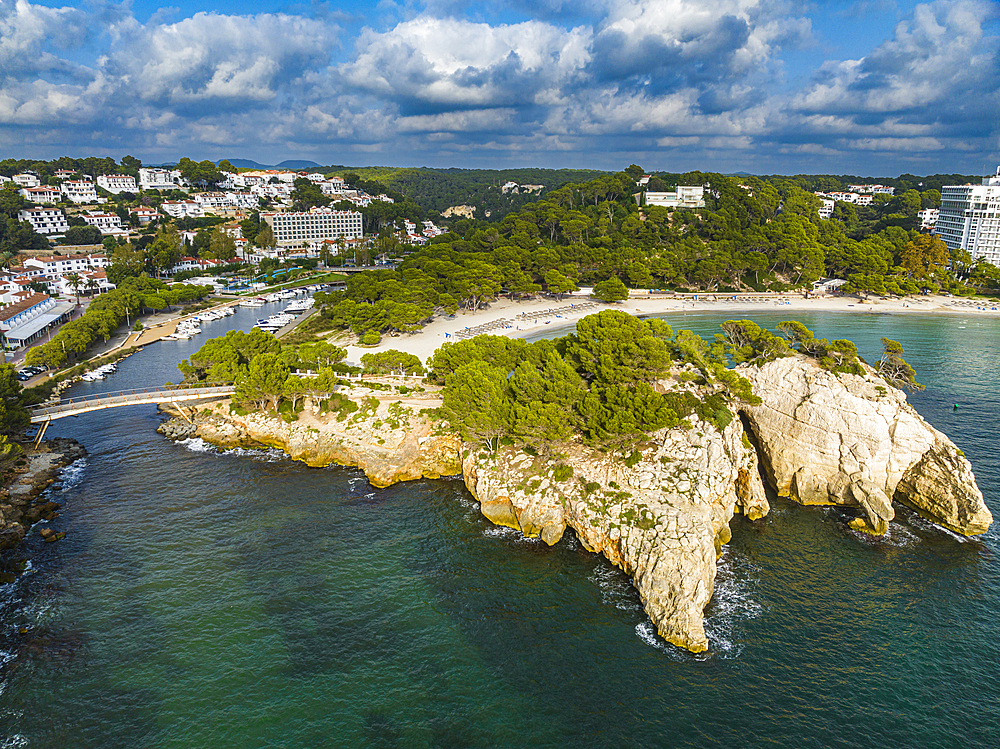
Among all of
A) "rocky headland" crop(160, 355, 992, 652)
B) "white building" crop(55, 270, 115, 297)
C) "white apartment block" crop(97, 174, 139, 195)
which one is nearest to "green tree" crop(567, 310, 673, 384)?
"rocky headland" crop(160, 355, 992, 652)

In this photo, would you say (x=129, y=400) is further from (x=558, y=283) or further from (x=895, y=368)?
(x=895, y=368)

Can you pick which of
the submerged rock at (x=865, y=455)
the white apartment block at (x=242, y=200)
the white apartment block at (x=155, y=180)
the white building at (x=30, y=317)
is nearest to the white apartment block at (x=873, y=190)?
the submerged rock at (x=865, y=455)

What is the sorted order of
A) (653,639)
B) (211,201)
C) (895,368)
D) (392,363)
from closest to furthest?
1. (653,639)
2. (895,368)
3. (392,363)
4. (211,201)

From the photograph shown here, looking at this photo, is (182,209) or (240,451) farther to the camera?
(182,209)

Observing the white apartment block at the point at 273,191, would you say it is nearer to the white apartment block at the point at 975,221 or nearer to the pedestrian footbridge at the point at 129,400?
the pedestrian footbridge at the point at 129,400

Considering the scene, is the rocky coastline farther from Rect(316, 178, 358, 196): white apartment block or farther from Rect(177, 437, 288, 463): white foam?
Rect(316, 178, 358, 196): white apartment block

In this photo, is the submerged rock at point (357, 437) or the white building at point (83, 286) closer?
the submerged rock at point (357, 437)

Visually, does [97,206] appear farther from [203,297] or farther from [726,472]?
[726,472]

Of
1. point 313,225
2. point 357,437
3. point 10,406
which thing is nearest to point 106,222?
point 313,225
